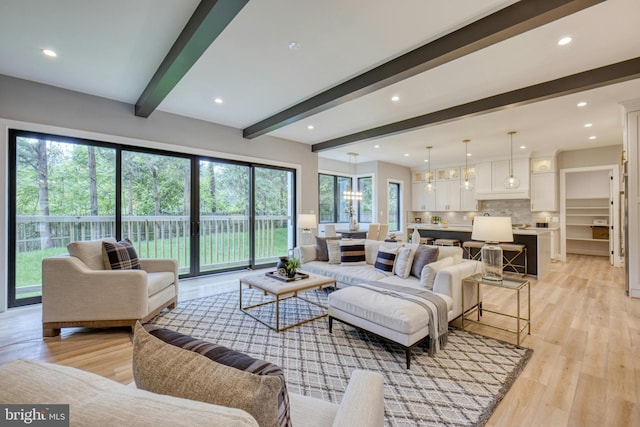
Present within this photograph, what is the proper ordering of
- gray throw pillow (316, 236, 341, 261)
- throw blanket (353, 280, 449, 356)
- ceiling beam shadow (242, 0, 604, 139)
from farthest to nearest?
gray throw pillow (316, 236, 341, 261) < throw blanket (353, 280, 449, 356) < ceiling beam shadow (242, 0, 604, 139)

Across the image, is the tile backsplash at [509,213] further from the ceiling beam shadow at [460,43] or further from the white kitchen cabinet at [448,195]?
the ceiling beam shadow at [460,43]

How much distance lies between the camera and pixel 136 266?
3.30 m

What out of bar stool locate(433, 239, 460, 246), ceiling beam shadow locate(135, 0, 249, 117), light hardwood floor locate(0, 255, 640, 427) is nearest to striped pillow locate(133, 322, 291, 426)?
light hardwood floor locate(0, 255, 640, 427)

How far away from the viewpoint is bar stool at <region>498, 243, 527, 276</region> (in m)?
5.36

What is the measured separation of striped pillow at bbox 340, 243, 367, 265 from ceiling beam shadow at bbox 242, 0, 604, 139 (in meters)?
2.06

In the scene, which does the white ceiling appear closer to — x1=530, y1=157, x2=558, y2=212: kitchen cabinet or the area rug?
x1=530, y1=157, x2=558, y2=212: kitchen cabinet

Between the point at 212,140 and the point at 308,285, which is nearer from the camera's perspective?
the point at 308,285

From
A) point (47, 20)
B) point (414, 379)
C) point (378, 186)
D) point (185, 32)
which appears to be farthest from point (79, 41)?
point (378, 186)

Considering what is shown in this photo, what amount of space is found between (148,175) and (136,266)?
1.85 m

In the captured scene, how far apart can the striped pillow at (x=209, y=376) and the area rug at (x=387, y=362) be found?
138 cm

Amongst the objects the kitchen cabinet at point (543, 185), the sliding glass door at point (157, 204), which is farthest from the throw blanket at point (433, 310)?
the kitchen cabinet at point (543, 185)

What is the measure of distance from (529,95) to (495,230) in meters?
1.99

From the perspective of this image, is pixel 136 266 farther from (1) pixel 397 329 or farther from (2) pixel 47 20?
(1) pixel 397 329

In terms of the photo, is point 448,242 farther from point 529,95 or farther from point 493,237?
point 493,237
